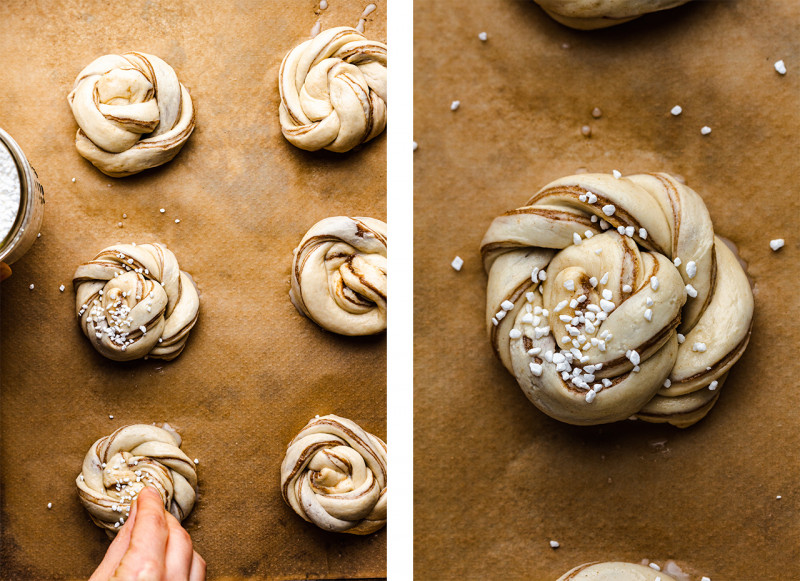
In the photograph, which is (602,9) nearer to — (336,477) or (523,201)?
(523,201)

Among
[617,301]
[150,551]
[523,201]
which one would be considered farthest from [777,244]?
[150,551]

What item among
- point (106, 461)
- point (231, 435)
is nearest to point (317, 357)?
point (231, 435)

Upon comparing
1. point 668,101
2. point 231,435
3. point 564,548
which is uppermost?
point 668,101

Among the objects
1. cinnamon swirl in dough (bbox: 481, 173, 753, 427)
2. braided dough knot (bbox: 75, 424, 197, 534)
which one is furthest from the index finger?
cinnamon swirl in dough (bbox: 481, 173, 753, 427)

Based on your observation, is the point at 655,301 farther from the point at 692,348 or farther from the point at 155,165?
the point at 155,165

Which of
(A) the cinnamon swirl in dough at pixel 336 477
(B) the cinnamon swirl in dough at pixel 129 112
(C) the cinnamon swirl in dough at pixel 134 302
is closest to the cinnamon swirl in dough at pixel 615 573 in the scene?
(A) the cinnamon swirl in dough at pixel 336 477
